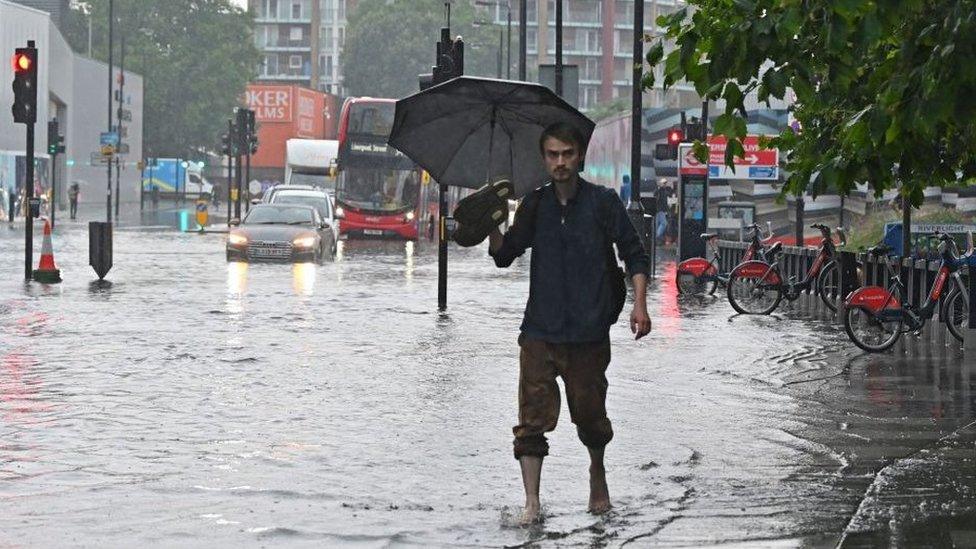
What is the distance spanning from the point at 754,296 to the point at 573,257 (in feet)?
49.0

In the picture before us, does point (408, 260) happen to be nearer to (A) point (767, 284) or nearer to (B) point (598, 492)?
(A) point (767, 284)

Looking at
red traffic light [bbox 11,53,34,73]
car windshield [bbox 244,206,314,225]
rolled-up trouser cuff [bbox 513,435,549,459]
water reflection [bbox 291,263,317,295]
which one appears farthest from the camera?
car windshield [bbox 244,206,314,225]

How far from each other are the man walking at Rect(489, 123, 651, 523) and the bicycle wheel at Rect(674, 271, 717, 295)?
18.7 meters

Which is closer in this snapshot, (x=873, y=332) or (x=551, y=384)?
(x=551, y=384)

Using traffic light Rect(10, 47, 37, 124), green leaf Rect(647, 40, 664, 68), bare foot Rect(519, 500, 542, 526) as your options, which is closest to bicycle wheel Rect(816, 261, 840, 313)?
traffic light Rect(10, 47, 37, 124)

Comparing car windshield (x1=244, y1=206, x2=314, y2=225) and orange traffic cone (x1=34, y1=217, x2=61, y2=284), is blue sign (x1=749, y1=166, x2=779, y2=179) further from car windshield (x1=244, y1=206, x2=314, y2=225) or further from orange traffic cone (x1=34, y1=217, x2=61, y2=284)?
orange traffic cone (x1=34, y1=217, x2=61, y2=284)

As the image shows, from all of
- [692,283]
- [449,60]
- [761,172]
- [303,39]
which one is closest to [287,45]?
[303,39]

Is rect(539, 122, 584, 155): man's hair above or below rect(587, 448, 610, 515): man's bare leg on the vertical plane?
above

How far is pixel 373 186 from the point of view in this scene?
2116 inches

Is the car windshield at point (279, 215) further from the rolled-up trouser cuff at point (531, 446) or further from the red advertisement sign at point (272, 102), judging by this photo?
the red advertisement sign at point (272, 102)

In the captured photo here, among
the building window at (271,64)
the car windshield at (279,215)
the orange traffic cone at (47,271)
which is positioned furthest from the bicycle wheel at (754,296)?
the building window at (271,64)

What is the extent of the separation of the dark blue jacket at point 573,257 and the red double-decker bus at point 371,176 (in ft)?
146

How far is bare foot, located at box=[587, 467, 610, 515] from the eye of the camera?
8.71 meters

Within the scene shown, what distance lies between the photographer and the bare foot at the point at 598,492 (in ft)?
28.6
